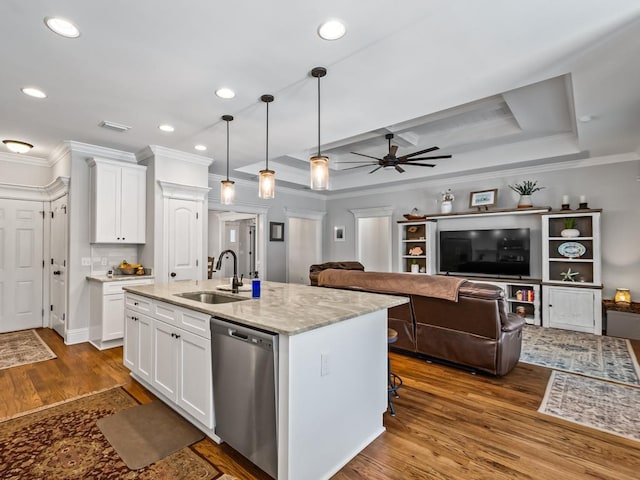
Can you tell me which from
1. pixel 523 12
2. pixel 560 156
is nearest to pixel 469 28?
pixel 523 12

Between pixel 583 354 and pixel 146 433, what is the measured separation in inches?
180

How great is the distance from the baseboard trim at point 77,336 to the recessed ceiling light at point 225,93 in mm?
3725

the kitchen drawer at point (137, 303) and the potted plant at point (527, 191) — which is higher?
the potted plant at point (527, 191)

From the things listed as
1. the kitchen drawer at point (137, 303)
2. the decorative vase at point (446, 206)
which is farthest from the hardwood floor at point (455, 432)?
the decorative vase at point (446, 206)

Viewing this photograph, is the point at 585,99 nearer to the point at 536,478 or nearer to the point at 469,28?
the point at 469,28

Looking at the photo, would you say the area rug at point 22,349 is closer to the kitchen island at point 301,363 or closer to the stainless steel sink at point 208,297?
the kitchen island at point 301,363

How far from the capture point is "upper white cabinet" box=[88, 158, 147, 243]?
436cm

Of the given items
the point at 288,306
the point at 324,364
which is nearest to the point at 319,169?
the point at 288,306

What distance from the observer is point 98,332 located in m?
4.18

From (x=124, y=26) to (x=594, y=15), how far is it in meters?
2.87

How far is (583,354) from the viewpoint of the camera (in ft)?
12.6

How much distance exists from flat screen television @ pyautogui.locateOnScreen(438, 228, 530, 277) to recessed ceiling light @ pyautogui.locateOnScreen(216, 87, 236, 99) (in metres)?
4.90

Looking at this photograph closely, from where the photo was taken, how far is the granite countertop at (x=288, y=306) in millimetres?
1777

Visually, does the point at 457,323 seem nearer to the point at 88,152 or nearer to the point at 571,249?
the point at 571,249
